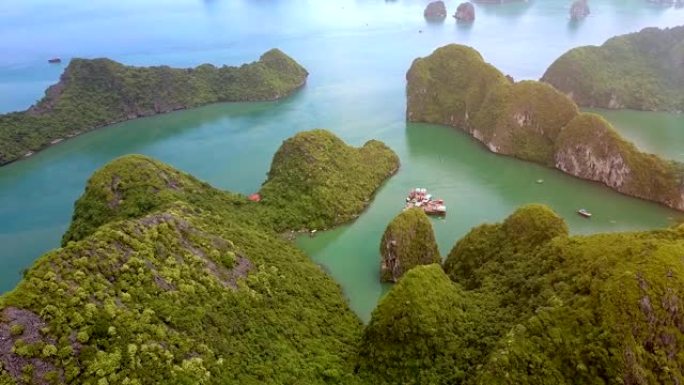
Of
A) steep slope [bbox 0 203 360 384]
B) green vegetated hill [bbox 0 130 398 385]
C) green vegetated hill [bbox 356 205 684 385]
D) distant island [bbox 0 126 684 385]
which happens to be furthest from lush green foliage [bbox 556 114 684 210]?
steep slope [bbox 0 203 360 384]

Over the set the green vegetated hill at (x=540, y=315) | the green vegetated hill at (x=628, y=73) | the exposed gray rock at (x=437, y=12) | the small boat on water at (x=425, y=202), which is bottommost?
the small boat on water at (x=425, y=202)

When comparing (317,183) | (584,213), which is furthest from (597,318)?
(317,183)

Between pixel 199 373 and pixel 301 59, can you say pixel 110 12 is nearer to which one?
pixel 301 59

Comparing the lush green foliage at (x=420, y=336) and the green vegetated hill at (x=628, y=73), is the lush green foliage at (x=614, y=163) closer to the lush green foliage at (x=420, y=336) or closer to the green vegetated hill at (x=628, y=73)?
the green vegetated hill at (x=628, y=73)

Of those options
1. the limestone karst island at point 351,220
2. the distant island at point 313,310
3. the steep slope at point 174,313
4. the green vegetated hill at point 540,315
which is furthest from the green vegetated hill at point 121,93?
the green vegetated hill at point 540,315

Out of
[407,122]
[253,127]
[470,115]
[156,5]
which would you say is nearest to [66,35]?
[156,5]

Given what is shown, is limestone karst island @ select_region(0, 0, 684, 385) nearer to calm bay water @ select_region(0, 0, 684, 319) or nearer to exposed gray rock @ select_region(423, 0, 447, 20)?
calm bay water @ select_region(0, 0, 684, 319)

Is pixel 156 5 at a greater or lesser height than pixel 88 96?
greater
